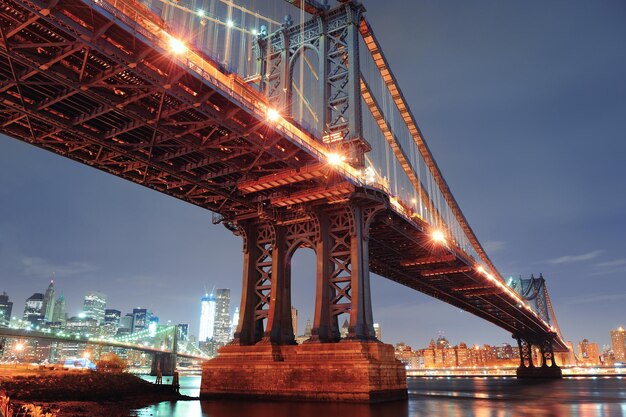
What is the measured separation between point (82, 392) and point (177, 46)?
25.8 metres

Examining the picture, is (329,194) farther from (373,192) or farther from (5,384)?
(5,384)

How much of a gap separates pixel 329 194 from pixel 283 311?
406 inches

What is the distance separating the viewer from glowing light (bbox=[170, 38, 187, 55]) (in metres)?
23.2

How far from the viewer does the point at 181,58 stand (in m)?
23.6

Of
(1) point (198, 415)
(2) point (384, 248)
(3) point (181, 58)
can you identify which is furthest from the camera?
(2) point (384, 248)

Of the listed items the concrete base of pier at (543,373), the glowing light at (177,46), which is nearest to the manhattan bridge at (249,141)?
the glowing light at (177,46)

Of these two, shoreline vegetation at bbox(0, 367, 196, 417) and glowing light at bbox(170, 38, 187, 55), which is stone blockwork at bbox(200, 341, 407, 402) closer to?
shoreline vegetation at bbox(0, 367, 196, 417)

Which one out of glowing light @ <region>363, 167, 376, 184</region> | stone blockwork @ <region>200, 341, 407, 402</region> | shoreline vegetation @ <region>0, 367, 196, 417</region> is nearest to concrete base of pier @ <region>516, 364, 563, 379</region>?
stone blockwork @ <region>200, 341, 407, 402</region>

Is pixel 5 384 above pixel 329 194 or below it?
below

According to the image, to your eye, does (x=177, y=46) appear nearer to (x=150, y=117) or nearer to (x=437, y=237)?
(x=150, y=117)

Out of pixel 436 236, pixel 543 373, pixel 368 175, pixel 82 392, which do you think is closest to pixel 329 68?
pixel 368 175

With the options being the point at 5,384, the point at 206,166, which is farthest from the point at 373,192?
the point at 5,384

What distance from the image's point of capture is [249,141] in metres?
30.2

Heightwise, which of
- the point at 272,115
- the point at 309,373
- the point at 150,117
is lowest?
the point at 309,373
